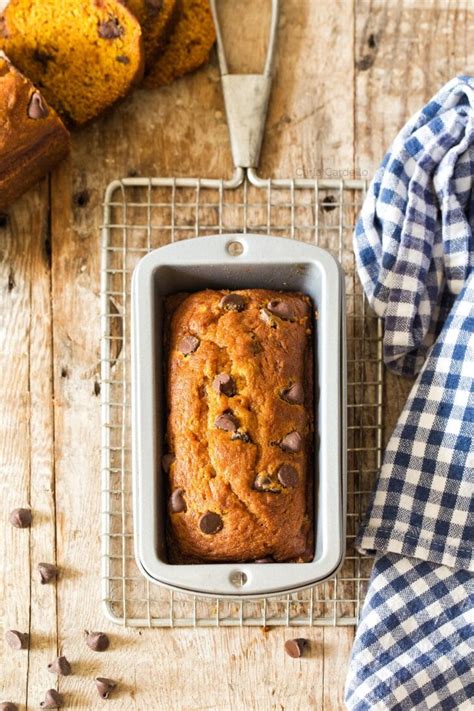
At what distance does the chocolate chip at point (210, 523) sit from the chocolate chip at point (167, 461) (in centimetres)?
12

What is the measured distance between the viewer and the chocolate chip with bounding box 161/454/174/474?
1.58 meters

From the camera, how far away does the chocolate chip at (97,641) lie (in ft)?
5.95

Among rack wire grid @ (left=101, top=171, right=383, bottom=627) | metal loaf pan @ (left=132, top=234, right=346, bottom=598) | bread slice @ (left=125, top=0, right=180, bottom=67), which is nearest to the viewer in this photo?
metal loaf pan @ (left=132, top=234, right=346, bottom=598)

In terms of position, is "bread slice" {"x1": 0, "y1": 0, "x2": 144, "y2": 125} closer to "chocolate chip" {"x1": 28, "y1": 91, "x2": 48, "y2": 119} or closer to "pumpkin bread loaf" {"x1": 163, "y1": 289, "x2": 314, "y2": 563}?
"chocolate chip" {"x1": 28, "y1": 91, "x2": 48, "y2": 119}

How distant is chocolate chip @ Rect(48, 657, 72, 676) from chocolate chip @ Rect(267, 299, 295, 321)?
0.89m

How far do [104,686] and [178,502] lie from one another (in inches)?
21.1

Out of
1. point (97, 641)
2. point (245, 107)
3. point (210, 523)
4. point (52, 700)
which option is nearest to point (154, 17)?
point (245, 107)

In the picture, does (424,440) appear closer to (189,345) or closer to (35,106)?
(189,345)

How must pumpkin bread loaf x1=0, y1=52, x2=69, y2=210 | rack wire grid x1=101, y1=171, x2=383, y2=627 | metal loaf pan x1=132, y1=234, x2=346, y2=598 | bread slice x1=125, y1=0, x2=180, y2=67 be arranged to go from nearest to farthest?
metal loaf pan x1=132, y1=234, x2=346, y2=598
pumpkin bread loaf x1=0, y1=52, x2=69, y2=210
bread slice x1=125, y1=0, x2=180, y2=67
rack wire grid x1=101, y1=171, x2=383, y2=627

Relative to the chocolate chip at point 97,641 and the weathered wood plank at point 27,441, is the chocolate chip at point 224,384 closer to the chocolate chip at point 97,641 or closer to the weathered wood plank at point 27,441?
the weathered wood plank at point 27,441

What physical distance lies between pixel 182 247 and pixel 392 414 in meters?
0.63

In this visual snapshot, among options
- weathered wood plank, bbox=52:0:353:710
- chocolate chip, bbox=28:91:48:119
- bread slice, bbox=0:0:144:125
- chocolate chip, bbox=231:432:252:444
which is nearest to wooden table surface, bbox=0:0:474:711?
weathered wood plank, bbox=52:0:353:710

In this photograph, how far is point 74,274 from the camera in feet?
6.15

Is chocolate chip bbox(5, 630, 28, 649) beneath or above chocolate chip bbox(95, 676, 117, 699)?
above
